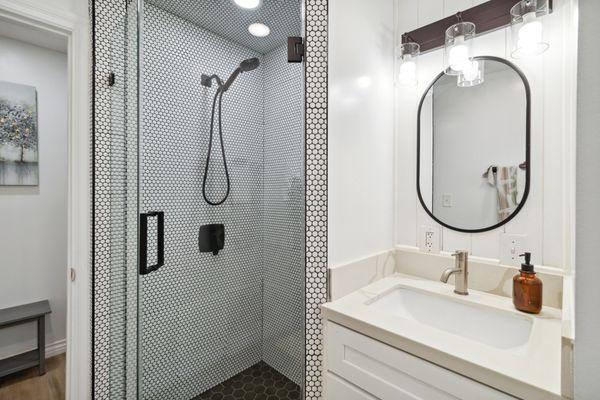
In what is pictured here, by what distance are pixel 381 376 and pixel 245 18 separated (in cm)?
137

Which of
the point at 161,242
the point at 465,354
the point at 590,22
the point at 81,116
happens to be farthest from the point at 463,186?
the point at 81,116

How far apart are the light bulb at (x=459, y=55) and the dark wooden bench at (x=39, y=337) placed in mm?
2942

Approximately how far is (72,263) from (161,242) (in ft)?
1.61

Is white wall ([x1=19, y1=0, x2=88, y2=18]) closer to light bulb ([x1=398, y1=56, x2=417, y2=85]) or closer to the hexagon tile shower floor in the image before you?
light bulb ([x1=398, y1=56, x2=417, y2=85])

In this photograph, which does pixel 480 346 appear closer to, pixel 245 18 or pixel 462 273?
pixel 462 273

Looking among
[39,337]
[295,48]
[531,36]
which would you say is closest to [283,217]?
[295,48]

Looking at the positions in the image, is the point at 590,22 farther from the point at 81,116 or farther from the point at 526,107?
the point at 81,116

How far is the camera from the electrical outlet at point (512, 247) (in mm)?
1131

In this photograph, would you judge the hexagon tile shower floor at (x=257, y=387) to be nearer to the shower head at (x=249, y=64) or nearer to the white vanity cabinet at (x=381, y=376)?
the white vanity cabinet at (x=381, y=376)

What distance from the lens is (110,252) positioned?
129 centimetres

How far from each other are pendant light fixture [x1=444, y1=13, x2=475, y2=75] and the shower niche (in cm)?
75

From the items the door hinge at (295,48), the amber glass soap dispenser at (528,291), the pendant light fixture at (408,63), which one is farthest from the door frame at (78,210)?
the amber glass soap dispenser at (528,291)

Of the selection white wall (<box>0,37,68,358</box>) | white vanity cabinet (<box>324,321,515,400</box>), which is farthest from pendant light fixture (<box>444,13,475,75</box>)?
white wall (<box>0,37,68,358</box>)

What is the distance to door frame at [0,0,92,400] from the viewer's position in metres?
1.22
